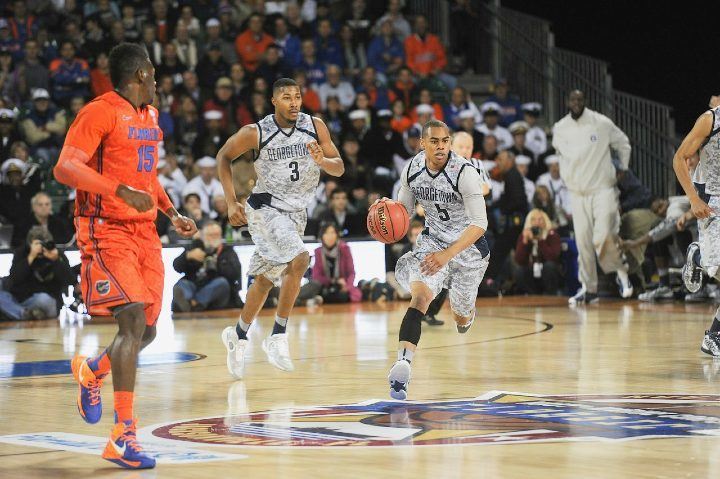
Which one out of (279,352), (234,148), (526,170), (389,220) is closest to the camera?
(389,220)

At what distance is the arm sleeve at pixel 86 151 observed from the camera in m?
5.75

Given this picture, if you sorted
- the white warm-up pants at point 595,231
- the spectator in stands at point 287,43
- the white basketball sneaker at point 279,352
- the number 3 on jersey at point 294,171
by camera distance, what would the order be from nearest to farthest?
the white basketball sneaker at point 279,352 → the number 3 on jersey at point 294,171 → the white warm-up pants at point 595,231 → the spectator in stands at point 287,43

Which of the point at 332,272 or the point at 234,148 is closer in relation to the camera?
the point at 234,148

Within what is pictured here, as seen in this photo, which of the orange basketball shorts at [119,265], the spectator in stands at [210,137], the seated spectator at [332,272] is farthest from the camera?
the spectator in stands at [210,137]

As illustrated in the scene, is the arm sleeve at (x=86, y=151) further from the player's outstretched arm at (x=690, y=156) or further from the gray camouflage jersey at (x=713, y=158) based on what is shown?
the gray camouflage jersey at (x=713, y=158)

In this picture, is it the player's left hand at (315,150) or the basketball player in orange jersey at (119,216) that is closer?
the basketball player in orange jersey at (119,216)

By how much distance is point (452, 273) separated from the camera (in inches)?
346

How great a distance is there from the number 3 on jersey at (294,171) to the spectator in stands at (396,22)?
12.6 meters

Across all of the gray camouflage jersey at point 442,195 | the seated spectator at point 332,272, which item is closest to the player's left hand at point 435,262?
the gray camouflage jersey at point 442,195

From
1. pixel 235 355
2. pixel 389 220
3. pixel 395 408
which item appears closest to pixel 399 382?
pixel 395 408

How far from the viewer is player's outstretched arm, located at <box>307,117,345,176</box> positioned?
29.0 feet

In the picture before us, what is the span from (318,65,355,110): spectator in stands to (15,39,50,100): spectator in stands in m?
4.30

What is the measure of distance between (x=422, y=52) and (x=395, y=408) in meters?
15.3

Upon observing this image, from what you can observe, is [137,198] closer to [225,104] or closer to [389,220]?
[389,220]
